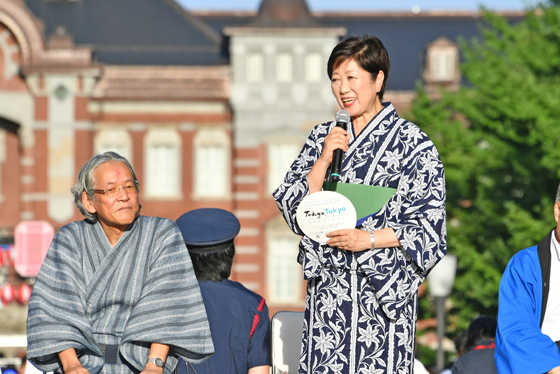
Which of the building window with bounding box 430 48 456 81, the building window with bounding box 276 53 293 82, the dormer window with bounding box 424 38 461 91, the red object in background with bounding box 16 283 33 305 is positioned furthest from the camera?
the building window with bounding box 430 48 456 81

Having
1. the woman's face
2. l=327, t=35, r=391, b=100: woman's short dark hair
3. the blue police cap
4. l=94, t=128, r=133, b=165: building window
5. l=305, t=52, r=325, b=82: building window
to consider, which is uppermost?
l=305, t=52, r=325, b=82: building window

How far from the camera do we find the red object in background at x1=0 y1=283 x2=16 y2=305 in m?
22.0

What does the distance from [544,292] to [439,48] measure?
82.4ft

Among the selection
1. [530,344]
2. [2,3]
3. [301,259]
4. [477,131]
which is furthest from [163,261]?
[2,3]

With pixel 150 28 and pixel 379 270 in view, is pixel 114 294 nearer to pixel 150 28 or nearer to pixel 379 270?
pixel 379 270

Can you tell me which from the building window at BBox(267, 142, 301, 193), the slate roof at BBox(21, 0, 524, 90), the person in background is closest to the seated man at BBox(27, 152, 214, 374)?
the person in background

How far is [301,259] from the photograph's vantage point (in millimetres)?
3508

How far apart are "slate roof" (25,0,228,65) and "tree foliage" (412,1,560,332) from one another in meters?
7.85

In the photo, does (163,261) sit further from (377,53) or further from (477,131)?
(477,131)

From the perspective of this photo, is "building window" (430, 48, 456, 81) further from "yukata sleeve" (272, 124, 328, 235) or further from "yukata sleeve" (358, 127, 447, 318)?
"yukata sleeve" (358, 127, 447, 318)

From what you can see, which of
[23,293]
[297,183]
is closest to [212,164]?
[23,293]

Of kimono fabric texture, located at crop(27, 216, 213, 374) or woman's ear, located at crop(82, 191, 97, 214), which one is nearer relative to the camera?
kimono fabric texture, located at crop(27, 216, 213, 374)

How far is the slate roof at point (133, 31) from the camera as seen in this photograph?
84.9 feet

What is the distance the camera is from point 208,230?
12.6 ft
